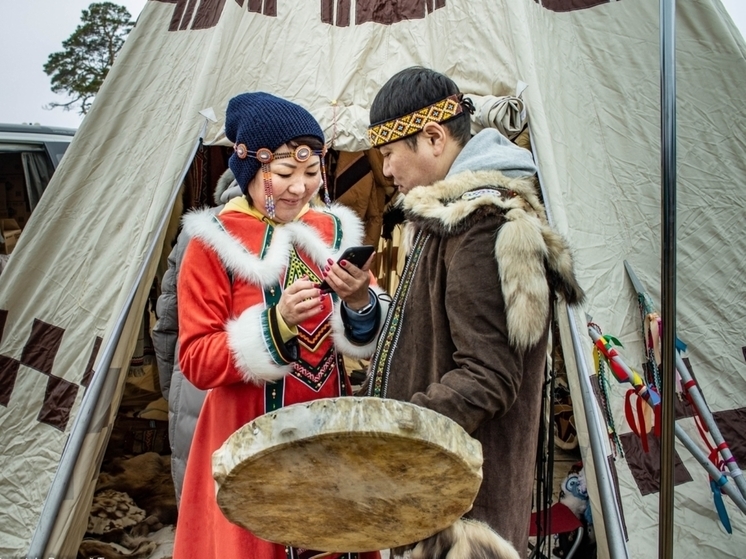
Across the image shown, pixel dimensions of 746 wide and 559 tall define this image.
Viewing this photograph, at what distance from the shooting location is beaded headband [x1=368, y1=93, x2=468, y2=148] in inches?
59.3

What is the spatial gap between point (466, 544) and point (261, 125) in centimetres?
109

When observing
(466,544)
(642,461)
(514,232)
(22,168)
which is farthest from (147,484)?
(514,232)

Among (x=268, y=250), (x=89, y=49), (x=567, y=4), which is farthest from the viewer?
(x=89, y=49)

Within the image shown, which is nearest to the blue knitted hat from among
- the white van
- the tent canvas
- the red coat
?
the red coat

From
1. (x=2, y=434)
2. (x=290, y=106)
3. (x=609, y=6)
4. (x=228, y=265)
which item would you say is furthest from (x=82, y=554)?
(x=609, y=6)

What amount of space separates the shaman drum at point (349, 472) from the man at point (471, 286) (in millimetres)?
143

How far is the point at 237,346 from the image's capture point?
1580 millimetres

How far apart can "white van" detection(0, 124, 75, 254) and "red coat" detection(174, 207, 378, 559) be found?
3.11m

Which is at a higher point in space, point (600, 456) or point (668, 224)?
point (668, 224)

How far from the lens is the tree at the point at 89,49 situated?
9.62 metres

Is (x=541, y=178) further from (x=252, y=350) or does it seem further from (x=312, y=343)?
(x=252, y=350)

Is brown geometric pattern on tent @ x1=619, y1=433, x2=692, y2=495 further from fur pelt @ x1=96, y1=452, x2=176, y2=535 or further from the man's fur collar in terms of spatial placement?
fur pelt @ x1=96, y1=452, x2=176, y2=535

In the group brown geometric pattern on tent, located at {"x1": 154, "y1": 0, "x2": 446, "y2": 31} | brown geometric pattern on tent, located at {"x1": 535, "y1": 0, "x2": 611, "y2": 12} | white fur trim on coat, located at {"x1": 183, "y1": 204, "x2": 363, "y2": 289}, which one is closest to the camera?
white fur trim on coat, located at {"x1": 183, "y1": 204, "x2": 363, "y2": 289}

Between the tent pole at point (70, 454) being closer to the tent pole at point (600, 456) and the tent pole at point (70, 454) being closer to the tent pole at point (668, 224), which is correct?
the tent pole at point (600, 456)
